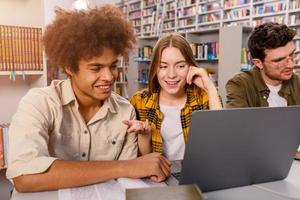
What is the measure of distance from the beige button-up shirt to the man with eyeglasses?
70cm

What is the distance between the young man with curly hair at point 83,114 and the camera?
0.81 meters

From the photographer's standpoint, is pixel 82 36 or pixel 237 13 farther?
pixel 237 13

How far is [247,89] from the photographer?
1.60m

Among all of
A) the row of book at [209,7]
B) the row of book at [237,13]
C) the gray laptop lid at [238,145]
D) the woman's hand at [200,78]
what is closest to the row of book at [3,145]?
the woman's hand at [200,78]

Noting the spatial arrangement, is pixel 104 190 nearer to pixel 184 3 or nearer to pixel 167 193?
pixel 167 193

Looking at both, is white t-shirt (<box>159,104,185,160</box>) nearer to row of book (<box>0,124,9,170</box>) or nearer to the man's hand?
the man's hand

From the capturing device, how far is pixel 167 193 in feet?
1.86

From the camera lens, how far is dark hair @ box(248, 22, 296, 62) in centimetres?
154

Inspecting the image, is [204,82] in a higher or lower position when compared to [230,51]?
lower

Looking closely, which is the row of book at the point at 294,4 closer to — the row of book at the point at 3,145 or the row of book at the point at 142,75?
the row of book at the point at 142,75

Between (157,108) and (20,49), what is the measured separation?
1026mm

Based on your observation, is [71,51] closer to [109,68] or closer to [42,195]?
[109,68]

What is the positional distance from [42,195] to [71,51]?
48 centimetres

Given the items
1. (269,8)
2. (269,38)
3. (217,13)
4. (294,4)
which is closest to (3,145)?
(269,38)
